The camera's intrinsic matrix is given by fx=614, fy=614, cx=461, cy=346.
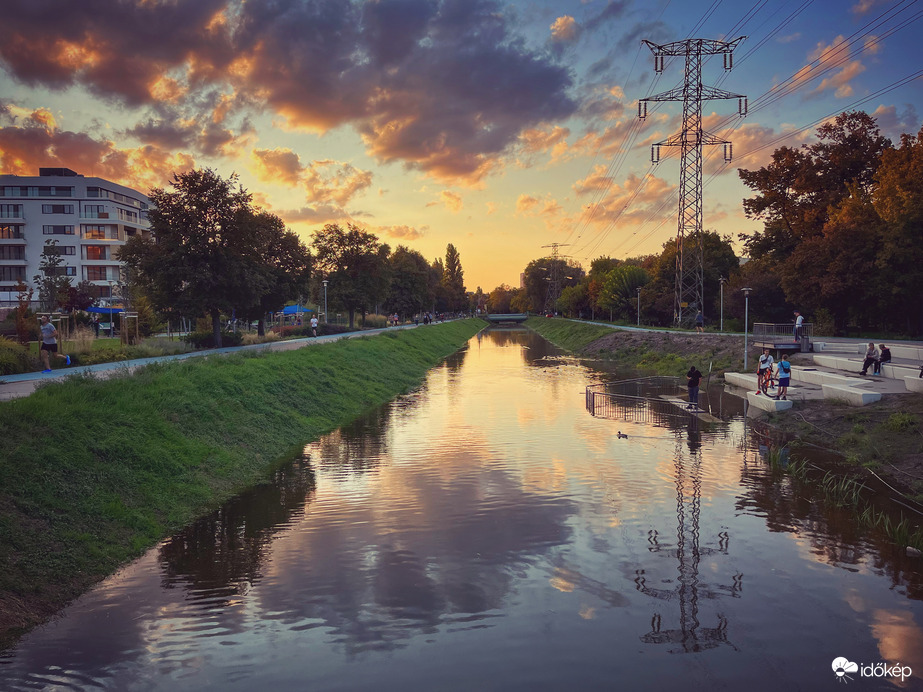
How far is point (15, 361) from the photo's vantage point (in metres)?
23.7

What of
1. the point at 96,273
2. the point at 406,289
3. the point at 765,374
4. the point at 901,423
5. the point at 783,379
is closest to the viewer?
the point at 901,423

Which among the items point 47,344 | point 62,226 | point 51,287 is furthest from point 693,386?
point 62,226

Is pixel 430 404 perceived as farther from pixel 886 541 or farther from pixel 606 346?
pixel 606 346

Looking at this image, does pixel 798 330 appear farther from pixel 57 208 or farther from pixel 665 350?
pixel 57 208

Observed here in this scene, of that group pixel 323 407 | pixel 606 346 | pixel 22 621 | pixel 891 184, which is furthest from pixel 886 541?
pixel 606 346

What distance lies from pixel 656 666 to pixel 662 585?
7.72ft

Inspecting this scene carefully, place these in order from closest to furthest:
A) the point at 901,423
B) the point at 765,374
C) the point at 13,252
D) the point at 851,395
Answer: the point at 901,423 → the point at 851,395 → the point at 765,374 → the point at 13,252

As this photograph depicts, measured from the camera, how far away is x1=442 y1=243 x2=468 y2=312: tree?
171m

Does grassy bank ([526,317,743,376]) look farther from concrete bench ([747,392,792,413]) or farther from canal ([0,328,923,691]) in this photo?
canal ([0,328,923,691])

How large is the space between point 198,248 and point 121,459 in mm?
24182

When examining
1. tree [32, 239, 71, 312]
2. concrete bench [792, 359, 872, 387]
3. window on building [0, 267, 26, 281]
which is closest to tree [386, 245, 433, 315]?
tree [32, 239, 71, 312]

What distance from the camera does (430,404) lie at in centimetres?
2972

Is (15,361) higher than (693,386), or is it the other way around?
(15,361)

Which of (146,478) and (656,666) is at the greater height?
(146,478)
